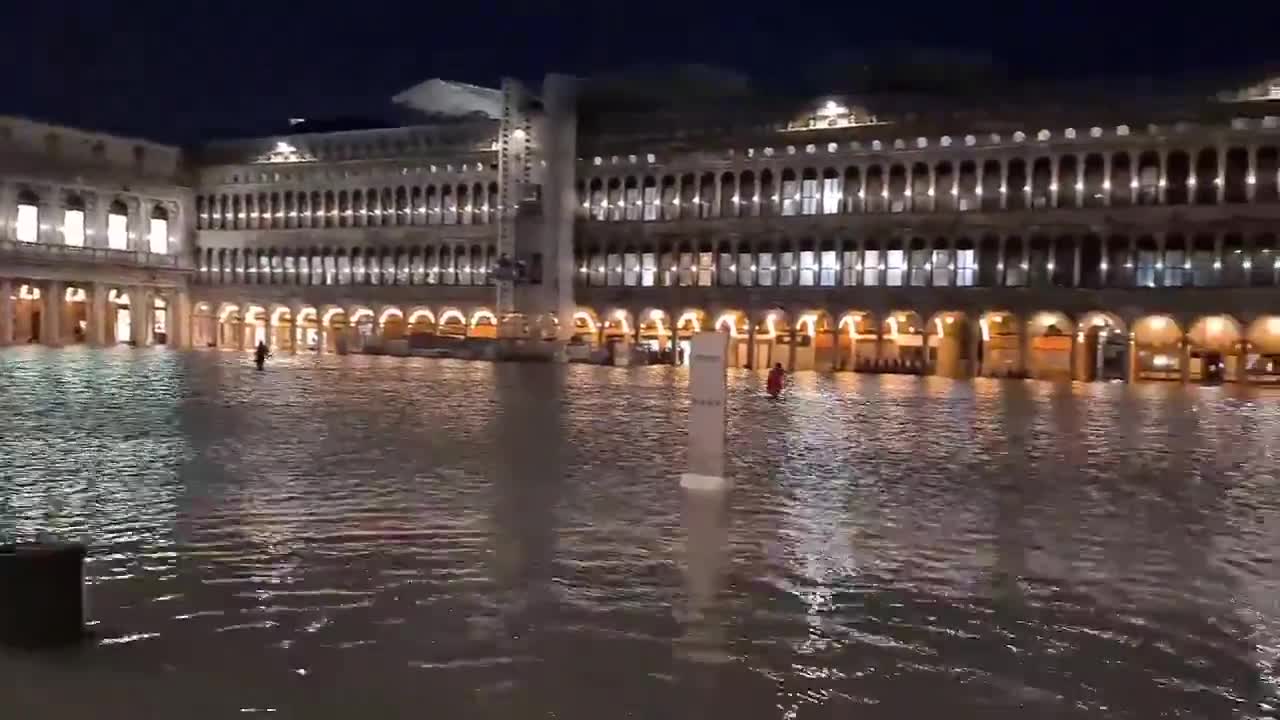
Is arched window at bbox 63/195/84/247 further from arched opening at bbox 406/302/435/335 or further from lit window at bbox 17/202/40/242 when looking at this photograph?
arched opening at bbox 406/302/435/335

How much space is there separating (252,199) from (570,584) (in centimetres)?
7972

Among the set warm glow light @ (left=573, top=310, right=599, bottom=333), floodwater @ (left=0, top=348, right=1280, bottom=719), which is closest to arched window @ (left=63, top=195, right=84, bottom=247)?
warm glow light @ (left=573, top=310, right=599, bottom=333)

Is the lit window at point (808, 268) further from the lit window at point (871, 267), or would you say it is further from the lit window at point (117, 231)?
the lit window at point (117, 231)

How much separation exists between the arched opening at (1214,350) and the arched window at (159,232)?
6398cm

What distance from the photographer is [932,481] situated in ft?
46.5

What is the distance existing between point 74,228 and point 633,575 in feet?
256

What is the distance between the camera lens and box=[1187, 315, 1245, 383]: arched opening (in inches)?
2050

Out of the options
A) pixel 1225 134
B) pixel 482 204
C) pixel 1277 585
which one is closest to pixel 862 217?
pixel 1225 134

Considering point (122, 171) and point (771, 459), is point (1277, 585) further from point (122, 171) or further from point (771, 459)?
point (122, 171)

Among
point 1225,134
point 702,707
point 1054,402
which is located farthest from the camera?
point 1225,134

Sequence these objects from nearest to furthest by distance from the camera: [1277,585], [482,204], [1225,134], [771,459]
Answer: [1277,585] < [771,459] < [1225,134] < [482,204]

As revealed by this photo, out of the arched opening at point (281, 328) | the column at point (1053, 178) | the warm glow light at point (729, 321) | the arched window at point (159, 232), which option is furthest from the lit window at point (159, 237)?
the column at point (1053, 178)

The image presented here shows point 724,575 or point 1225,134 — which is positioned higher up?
point 1225,134

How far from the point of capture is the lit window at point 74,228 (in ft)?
251
